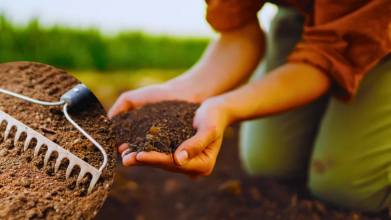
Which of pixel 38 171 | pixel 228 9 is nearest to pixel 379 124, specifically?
pixel 228 9

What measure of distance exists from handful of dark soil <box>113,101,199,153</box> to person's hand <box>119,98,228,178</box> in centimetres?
3

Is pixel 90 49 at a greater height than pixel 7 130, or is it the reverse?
pixel 7 130

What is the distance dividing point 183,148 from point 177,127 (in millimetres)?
142

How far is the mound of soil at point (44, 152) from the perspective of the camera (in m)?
0.72

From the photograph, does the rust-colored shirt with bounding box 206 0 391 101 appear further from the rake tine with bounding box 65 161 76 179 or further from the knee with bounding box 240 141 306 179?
the rake tine with bounding box 65 161 76 179

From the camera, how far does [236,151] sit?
2436 millimetres

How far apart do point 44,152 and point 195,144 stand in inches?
15.3

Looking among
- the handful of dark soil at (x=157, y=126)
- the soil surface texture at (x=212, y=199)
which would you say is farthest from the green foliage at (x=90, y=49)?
the handful of dark soil at (x=157, y=126)

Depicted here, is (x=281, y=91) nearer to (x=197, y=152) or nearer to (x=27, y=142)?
(x=197, y=152)

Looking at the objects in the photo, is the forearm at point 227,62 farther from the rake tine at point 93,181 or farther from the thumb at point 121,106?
the rake tine at point 93,181

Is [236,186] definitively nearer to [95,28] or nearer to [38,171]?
[38,171]

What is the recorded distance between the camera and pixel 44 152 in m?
0.79

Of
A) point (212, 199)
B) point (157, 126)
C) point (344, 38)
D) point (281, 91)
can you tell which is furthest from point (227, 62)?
point (212, 199)

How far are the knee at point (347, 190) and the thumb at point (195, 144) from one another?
91 centimetres
